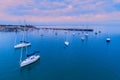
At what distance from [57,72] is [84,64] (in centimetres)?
985

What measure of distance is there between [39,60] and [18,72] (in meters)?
10.7

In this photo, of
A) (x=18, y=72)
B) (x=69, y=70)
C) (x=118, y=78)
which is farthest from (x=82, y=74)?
(x=18, y=72)

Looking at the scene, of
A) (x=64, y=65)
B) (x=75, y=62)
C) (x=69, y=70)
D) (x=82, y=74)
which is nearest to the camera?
(x=82, y=74)

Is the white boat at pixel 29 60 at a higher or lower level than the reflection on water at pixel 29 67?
higher

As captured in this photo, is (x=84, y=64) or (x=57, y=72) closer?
(x=57, y=72)

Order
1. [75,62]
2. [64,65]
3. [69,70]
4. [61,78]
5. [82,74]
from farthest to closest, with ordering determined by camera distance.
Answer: [75,62] → [64,65] → [69,70] → [82,74] → [61,78]

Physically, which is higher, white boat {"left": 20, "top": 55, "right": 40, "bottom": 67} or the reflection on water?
white boat {"left": 20, "top": 55, "right": 40, "bottom": 67}

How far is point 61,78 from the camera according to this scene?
1336 inches

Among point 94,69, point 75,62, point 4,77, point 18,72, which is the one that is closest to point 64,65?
point 75,62

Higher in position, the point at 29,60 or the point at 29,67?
the point at 29,60

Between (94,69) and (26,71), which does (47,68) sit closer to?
(26,71)

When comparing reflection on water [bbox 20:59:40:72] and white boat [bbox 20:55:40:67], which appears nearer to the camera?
reflection on water [bbox 20:59:40:72]

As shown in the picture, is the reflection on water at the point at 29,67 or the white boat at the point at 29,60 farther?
the white boat at the point at 29,60

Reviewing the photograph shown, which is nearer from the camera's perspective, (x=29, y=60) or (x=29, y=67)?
(x=29, y=67)
